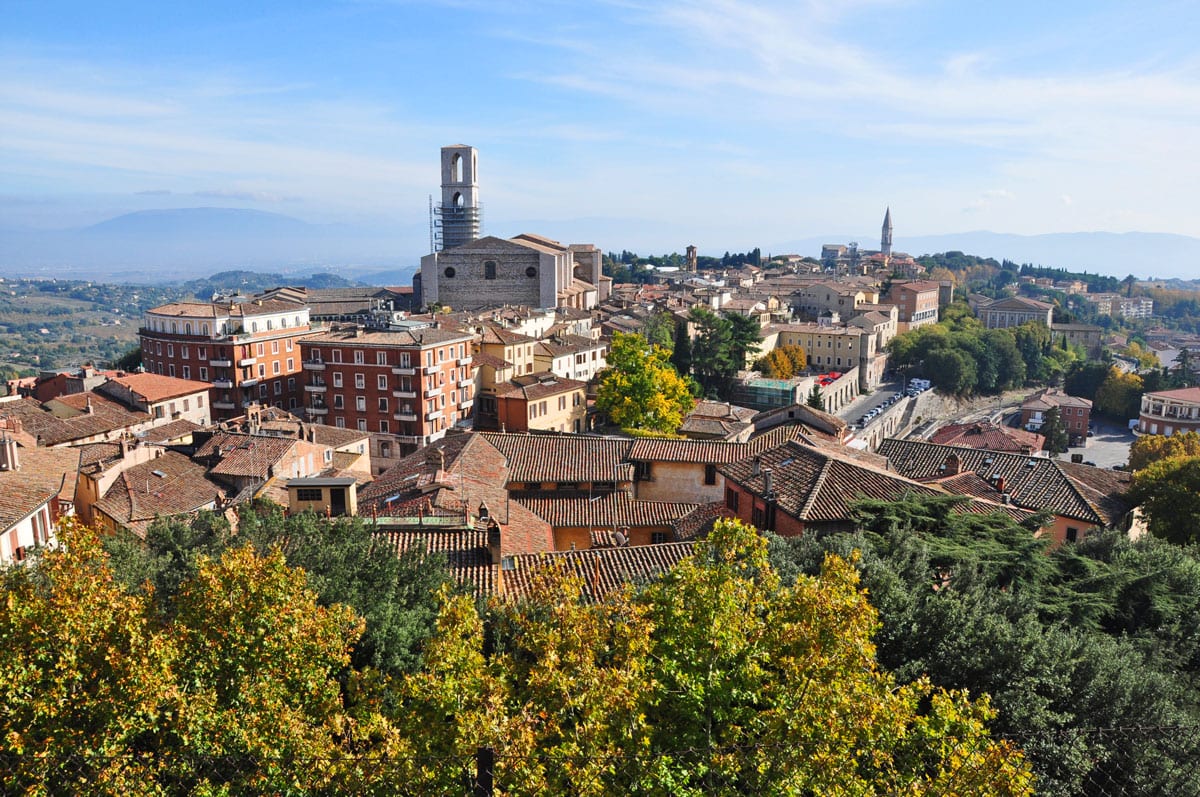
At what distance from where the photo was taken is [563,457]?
3038 centimetres

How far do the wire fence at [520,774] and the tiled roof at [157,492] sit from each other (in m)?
16.8

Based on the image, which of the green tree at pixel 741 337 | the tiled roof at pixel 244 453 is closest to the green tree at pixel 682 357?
the green tree at pixel 741 337

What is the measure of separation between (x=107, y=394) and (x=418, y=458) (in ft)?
88.1

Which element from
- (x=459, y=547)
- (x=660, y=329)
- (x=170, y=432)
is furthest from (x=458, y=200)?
(x=459, y=547)

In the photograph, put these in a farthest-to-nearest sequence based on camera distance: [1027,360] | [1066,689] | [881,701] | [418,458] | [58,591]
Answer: [1027,360]
[418,458]
[1066,689]
[58,591]
[881,701]

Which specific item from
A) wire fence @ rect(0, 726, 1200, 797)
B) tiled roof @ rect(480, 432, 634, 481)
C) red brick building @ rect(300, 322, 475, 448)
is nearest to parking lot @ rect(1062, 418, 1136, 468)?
red brick building @ rect(300, 322, 475, 448)

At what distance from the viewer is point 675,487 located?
30516 mm

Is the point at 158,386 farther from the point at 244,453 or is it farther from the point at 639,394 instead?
the point at 639,394

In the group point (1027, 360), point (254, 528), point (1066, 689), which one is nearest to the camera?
point (1066, 689)

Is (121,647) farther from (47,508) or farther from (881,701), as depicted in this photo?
(47,508)

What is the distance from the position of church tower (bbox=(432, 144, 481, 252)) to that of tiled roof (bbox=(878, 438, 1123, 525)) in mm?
76031

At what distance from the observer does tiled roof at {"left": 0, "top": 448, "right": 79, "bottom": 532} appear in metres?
16.7

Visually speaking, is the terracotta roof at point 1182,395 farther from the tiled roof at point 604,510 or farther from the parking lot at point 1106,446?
the tiled roof at point 604,510

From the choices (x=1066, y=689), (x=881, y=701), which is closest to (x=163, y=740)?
(x=881, y=701)
